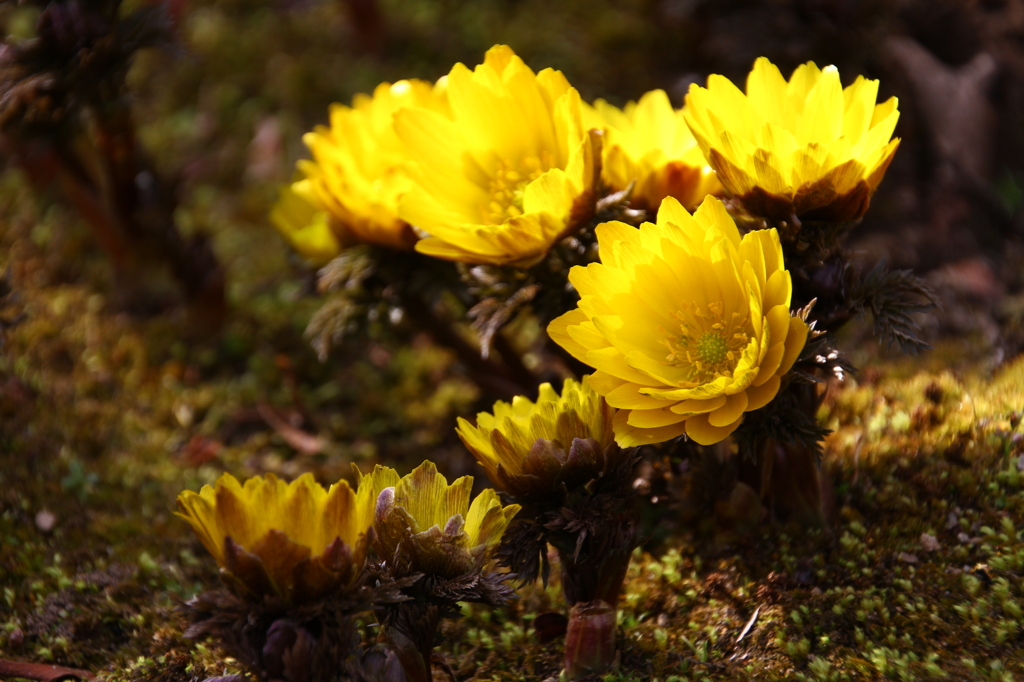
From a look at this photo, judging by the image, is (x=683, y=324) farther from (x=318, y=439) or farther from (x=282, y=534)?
(x=318, y=439)

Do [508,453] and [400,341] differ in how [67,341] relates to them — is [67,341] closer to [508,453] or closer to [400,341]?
[400,341]

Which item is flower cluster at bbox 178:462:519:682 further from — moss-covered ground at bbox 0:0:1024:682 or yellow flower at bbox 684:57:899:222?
yellow flower at bbox 684:57:899:222

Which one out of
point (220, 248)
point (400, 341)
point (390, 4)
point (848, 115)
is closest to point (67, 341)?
point (220, 248)

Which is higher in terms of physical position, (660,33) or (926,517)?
(660,33)

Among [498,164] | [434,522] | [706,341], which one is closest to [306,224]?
[498,164]

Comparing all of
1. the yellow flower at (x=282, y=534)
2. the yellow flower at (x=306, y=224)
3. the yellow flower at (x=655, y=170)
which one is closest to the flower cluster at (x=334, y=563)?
the yellow flower at (x=282, y=534)

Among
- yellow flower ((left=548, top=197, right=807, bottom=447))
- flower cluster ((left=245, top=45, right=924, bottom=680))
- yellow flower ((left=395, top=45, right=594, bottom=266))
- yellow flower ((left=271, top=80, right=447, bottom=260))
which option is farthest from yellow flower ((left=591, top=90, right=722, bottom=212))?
yellow flower ((left=271, top=80, right=447, bottom=260))
